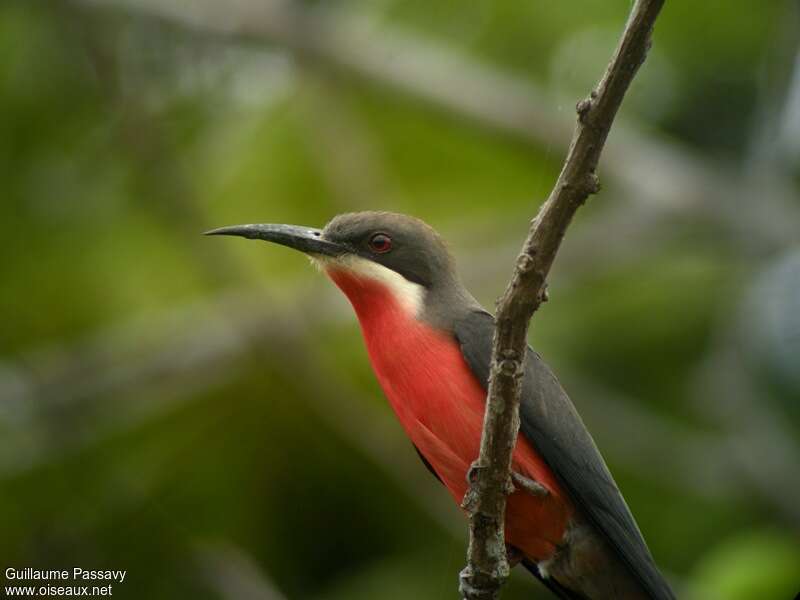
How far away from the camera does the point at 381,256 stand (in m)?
4.96

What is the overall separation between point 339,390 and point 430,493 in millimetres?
827

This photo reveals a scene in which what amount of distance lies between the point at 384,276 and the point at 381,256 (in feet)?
0.35

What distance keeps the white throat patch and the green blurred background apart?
143cm

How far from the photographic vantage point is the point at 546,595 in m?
6.25

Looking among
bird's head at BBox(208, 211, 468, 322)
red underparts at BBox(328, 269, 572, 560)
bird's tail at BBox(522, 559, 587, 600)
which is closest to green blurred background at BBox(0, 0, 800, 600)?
bird's tail at BBox(522, 559, 587, 600)

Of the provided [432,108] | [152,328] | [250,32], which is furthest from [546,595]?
[250,32]

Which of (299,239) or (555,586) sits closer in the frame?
(299,239)

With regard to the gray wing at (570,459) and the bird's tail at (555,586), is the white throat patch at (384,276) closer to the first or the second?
the gray wing at (570,459)

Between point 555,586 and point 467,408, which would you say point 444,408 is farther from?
point 555,586

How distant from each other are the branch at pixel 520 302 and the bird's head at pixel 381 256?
3.41 ft

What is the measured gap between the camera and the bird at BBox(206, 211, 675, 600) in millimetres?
4457

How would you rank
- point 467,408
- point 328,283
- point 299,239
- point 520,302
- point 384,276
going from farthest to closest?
point 328,283 < point 384,276 < point 299,239 < point 467,408 < point 520,302

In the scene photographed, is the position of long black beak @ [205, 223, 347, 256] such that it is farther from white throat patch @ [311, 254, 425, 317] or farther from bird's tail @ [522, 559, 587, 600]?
bird's tail @ [522, 559, 587, 600]

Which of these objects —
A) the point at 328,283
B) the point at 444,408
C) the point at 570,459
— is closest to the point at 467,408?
the point at 444,408
